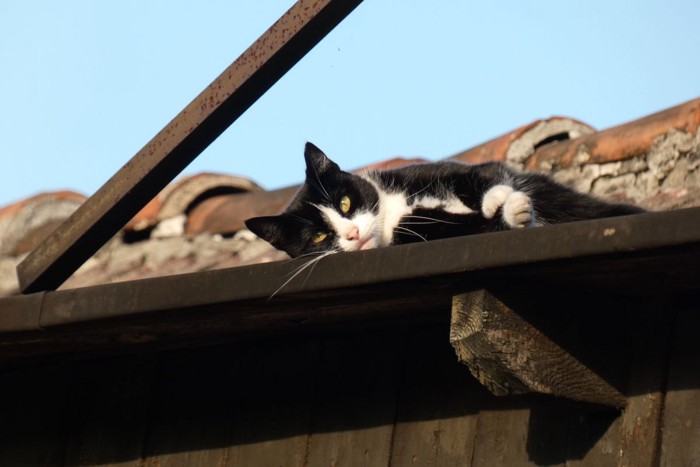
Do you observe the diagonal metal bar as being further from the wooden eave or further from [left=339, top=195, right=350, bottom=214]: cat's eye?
[left=339, top=195, right=350, bottom=214]: cat's eye

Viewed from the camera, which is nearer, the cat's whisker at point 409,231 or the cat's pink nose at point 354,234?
the cat's whisker at point 409,231

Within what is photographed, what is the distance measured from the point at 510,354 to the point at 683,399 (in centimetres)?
30

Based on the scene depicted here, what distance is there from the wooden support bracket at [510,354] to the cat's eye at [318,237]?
1081mm

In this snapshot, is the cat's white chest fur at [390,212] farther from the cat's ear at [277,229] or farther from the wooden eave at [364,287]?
the wooden eave at [364,287]

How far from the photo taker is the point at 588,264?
68.0 inches

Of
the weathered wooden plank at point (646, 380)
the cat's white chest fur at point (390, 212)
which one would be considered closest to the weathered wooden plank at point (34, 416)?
the cat's white chest fur at point (390, 212)

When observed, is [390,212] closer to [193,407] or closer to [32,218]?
[193,407]

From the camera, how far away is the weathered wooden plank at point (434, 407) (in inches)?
86.7

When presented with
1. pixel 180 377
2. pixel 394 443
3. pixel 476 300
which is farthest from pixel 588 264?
pixel 180 377

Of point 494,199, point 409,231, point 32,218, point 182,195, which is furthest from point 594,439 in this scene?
point 32,218

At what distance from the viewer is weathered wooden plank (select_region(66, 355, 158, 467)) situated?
2758mm

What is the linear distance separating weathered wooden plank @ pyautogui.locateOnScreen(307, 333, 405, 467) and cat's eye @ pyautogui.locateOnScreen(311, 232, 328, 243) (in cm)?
49

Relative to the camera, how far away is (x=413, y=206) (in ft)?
8.92

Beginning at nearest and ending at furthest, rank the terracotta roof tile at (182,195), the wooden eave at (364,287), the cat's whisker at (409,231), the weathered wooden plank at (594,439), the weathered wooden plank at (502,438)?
the wooden eave at (364,287) < the weathered wooden plank at (594,439) < the weathered wooden plank at (502,438) < the cat's whisker at (409,231) < the terracotta roof tile at (182,195)
